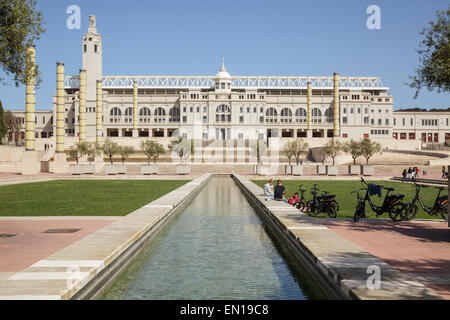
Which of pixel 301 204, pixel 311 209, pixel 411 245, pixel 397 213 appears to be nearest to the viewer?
pixel 411 245

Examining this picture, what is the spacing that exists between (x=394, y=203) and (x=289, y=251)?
19.0 ft

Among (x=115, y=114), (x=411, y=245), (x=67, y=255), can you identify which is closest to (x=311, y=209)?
(x=411, y=245)

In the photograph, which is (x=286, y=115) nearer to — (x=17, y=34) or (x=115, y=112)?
(x=115, y=112)

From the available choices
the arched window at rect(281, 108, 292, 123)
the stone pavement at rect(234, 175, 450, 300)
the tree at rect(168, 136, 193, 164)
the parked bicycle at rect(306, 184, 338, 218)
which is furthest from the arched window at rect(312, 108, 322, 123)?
the stone pavement at rect(234, 175, 450, 300)

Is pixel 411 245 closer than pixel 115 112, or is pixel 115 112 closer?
pixel 411 245

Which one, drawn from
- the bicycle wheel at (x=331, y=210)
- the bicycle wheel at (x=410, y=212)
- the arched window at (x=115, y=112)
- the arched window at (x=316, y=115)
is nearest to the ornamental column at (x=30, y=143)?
the bicycle wheel at (x=331, y=210)

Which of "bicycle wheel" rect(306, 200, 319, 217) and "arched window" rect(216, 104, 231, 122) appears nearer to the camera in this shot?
"bicycle wheel" rect(306, 200, 319, 217)

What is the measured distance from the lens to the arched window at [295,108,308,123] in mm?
128312

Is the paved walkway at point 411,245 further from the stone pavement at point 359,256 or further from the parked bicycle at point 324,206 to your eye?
the parked bicycle at point 324,206

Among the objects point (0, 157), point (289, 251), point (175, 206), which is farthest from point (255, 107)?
point (289, 251)

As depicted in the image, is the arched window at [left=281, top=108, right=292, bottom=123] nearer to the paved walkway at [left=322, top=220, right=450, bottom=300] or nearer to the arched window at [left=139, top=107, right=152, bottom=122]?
the arched window at [left=139, top=107, right=152, bottom=122]

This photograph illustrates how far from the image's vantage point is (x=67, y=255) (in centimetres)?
964

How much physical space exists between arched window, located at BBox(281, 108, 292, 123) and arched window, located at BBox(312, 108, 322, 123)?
652 cm

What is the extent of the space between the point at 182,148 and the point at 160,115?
173 ft
